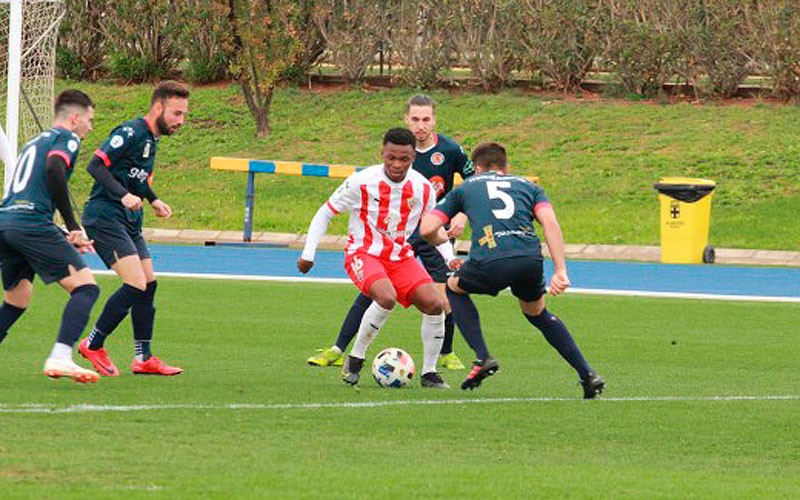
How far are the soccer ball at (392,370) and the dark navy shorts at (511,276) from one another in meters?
0.84

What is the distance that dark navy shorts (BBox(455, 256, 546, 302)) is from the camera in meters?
11.2

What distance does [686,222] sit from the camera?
25953mm

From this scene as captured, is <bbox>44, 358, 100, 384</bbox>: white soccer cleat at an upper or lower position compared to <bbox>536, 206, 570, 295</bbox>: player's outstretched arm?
lower

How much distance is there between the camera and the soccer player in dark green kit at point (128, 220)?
12.3 meters

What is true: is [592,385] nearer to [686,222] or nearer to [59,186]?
[59,186]

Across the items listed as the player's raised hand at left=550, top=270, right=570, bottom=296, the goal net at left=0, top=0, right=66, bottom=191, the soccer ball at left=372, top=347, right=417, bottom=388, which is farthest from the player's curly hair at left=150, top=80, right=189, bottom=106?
the goal net at left=0, top=0, right=66, bottom=191

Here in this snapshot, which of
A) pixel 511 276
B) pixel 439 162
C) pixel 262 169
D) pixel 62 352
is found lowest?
pixel 262 169

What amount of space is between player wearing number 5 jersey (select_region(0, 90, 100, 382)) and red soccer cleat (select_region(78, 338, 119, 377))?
109cm

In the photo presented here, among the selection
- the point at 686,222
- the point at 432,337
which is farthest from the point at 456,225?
the point at 686,222

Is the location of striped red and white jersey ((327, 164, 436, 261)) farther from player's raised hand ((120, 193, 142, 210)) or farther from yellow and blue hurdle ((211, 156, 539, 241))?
yellow and blue hurdle ((211, 156, 539, 241))

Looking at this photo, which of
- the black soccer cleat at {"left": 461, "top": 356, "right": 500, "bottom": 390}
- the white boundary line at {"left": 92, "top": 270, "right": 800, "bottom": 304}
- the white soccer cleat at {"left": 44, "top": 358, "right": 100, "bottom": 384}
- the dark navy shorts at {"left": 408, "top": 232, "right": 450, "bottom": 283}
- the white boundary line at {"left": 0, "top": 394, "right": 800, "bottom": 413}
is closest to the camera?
the white boundary line at {"left": 0, "top": 394, "right": 800, "bottom": 413}

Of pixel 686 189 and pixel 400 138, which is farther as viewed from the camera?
pixel 686 189

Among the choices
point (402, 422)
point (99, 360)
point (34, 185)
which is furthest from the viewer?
point (99, 360)

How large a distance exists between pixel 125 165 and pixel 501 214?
9.29 ft
